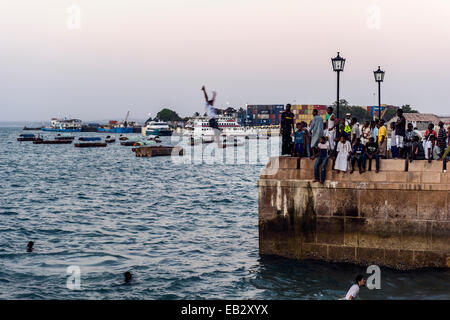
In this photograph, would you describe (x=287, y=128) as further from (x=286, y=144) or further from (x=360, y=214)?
(x=360, y=214)

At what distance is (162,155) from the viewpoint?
84375mm

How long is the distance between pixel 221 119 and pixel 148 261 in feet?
448

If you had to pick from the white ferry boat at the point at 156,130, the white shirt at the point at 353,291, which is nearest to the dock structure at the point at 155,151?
the white shirt at the point at 353,291

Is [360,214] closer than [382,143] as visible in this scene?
Yes

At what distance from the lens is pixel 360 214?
1553 centimetres

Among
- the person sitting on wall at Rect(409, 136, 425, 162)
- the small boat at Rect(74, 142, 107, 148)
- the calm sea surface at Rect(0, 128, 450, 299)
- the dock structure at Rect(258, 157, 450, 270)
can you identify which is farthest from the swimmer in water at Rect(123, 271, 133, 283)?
the small boat at Rect(74, 142, 107, 148)

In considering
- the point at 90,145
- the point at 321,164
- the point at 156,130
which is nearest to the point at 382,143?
the point at 321,164

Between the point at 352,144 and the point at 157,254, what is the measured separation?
8447 millimetres

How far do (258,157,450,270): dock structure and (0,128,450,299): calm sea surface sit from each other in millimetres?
465

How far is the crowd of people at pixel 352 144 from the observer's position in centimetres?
1536

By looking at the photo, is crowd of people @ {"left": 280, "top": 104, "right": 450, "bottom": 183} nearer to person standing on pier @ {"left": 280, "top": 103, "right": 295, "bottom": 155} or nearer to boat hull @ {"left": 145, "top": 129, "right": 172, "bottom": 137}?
person standing on pier @ {"left": 280, "top": 103, "right": 295, "bottom": 155}
